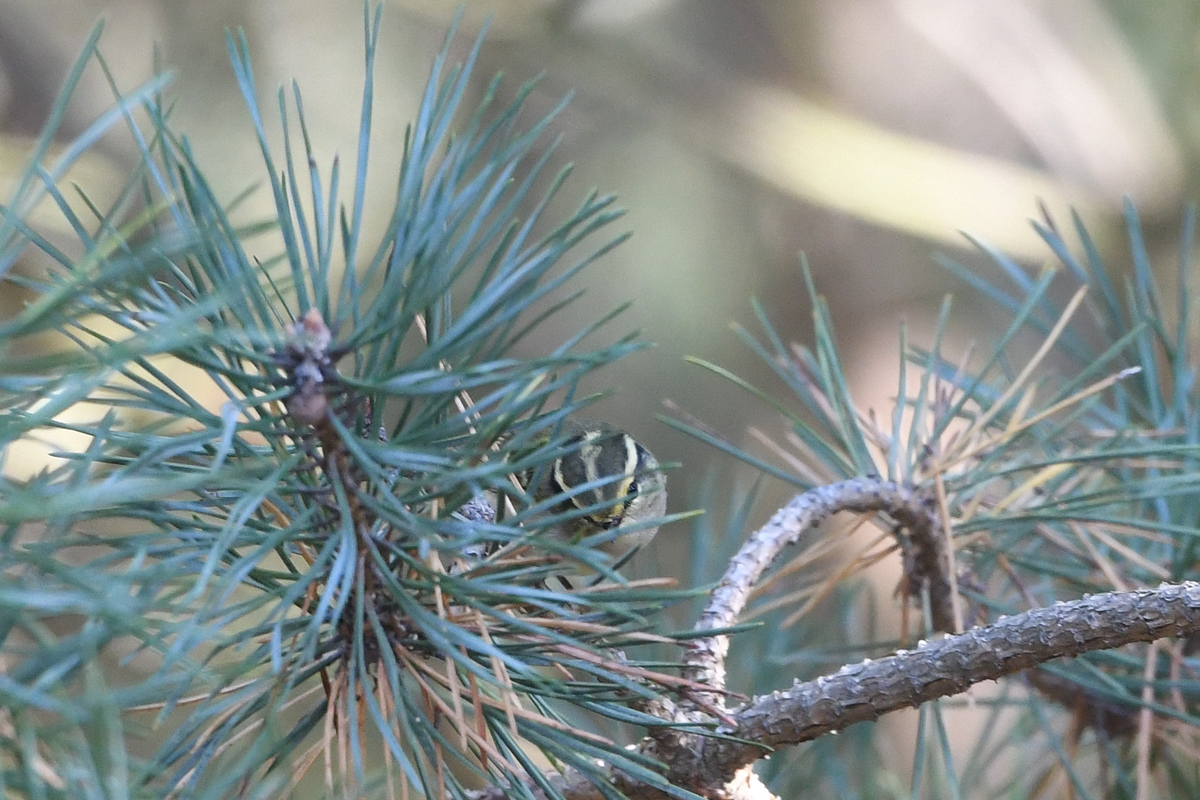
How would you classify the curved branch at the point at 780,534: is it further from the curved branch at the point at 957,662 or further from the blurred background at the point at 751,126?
the blurred background at the point at 751,126

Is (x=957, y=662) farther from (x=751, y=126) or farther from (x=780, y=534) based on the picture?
(x=751, y=126)

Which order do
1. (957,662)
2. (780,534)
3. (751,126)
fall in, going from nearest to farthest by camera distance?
(957,662)
(780,534)
(751,126)

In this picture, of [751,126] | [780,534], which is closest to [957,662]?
[780,534]

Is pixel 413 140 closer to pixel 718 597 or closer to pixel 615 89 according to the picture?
pixel 718 597

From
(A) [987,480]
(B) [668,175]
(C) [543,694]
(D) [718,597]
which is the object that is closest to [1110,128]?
(B) [668,175]

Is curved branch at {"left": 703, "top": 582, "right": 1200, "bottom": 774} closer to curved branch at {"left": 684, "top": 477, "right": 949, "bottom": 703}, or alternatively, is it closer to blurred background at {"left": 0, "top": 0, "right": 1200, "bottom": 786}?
curved branch at {"left": 684, "top": 477, "right": 949, "bottom": 703}

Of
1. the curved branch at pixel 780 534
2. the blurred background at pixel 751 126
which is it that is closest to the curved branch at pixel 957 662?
the curved branch at pixel 780 534
